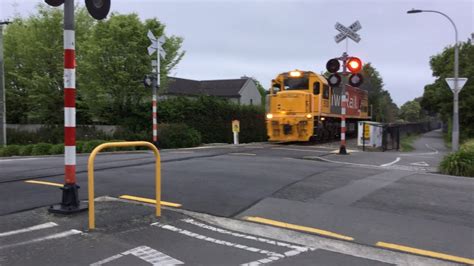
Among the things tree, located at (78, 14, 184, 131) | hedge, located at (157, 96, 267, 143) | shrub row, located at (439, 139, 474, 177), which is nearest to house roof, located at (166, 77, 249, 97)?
hedge, located at (157, 96, 267, 143)

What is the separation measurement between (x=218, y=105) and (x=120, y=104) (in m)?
5.62

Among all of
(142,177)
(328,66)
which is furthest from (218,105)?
(142,177)

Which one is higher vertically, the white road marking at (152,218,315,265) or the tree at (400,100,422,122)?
the tree at (400,100,422,122)

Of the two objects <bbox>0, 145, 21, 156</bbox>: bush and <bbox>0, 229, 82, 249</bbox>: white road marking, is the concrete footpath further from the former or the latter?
<bbox>0, 145, 21, 156</bbox>: bush

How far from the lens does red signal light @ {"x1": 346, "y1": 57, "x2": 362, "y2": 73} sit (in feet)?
54.3

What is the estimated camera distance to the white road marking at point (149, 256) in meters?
4.75

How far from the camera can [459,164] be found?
12.1 m

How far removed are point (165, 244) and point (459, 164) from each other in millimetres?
9478

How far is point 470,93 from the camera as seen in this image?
3738 centimetres

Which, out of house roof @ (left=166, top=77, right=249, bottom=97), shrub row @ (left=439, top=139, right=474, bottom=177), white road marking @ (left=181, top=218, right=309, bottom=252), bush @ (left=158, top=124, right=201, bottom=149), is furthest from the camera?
house roof @ (left=166, top=77, right=249, bottom=97)

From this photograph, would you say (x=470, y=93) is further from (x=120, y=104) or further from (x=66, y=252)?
(x=66, y=252)

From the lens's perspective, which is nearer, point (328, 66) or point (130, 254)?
point (130, 254)

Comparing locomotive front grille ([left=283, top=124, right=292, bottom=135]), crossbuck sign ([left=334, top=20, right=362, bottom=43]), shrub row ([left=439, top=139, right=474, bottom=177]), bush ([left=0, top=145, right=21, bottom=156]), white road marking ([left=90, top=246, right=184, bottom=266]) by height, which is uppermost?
crossbuck sign ([left=334, top=20, right=362, bottom=43])

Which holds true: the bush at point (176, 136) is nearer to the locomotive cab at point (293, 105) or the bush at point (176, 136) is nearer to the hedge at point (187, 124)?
the hedge at point (187, 124)
